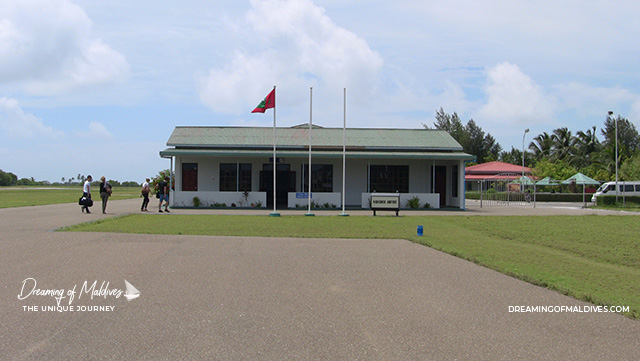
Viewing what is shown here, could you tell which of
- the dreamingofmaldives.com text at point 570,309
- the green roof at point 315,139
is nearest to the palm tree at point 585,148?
the green roof at point 315,139

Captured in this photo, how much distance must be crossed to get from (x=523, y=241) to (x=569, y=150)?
227 feet

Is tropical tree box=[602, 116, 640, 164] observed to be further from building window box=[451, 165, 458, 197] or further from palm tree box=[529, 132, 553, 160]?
building window box=[451, 165, 458, 197]

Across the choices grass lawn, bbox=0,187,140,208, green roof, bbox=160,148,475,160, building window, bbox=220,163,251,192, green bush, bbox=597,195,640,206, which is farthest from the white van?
grass lawn, bbox=0,187,140,208

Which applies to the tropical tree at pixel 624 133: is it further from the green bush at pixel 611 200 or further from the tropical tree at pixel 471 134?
the green bush at pixel 611 200

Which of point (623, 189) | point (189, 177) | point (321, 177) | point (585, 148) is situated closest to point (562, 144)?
point (585, 148)

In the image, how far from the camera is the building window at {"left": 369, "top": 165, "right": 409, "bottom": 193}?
1214 inches

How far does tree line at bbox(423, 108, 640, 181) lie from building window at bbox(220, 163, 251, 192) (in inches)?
1518

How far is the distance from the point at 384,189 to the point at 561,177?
111 ft

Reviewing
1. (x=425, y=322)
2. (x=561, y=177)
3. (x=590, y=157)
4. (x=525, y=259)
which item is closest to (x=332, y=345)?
(x=425, y=322)

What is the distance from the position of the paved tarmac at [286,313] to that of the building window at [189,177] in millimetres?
19673

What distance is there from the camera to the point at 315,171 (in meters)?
30.7

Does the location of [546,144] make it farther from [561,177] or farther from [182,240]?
[182,240]

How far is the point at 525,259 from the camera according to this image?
10648mm

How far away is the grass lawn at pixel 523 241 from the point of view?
8125 mm
